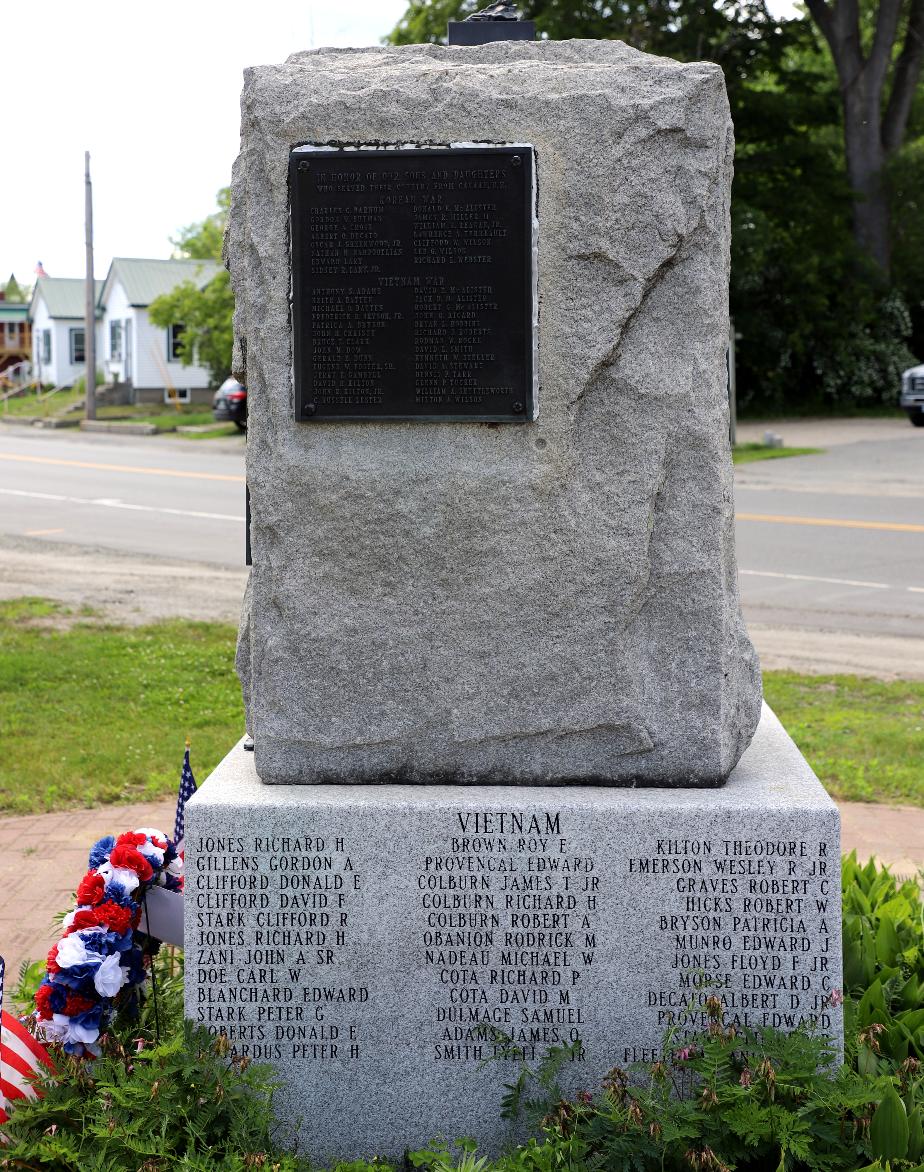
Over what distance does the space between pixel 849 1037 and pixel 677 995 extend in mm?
537

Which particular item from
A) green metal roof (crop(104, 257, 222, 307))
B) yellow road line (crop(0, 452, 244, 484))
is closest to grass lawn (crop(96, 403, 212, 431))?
green metal roof (crop(104, 257, 222, 307))

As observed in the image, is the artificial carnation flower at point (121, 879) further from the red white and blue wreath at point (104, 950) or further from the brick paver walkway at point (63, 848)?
the brick paver walkway at point (63, 848)

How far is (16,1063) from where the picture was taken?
147 inches

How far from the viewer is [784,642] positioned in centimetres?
987

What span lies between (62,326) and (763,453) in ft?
144

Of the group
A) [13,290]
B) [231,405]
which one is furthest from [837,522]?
[13,290]

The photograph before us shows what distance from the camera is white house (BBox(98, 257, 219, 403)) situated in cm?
5088

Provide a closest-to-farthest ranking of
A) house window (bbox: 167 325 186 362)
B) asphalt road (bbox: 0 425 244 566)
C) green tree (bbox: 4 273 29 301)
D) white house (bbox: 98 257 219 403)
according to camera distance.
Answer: asphalt road (bbox: 0 425 244 566), white house (bbox: 98 257 219 403), house window (bbox: 167 325 186 362), green tree (bbox: 4 273 29 301)

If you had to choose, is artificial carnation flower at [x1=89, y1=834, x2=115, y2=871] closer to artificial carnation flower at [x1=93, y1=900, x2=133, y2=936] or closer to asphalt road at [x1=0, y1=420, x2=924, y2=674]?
artificial carnation flower at [x1=93, y1=900, x2=133, y2=936]

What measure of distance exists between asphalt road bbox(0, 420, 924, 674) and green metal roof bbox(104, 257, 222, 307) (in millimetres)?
25321

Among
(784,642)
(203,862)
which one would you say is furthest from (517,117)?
(784,642)

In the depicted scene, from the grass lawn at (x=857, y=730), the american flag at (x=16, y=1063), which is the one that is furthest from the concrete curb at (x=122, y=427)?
the american flag at (x=16, y=1063)

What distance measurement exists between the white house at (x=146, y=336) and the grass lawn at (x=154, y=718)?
133ft

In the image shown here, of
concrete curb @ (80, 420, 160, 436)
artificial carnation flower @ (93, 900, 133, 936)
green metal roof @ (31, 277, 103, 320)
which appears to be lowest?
artificial carnation flower @ (93, 900, 133, 936)
